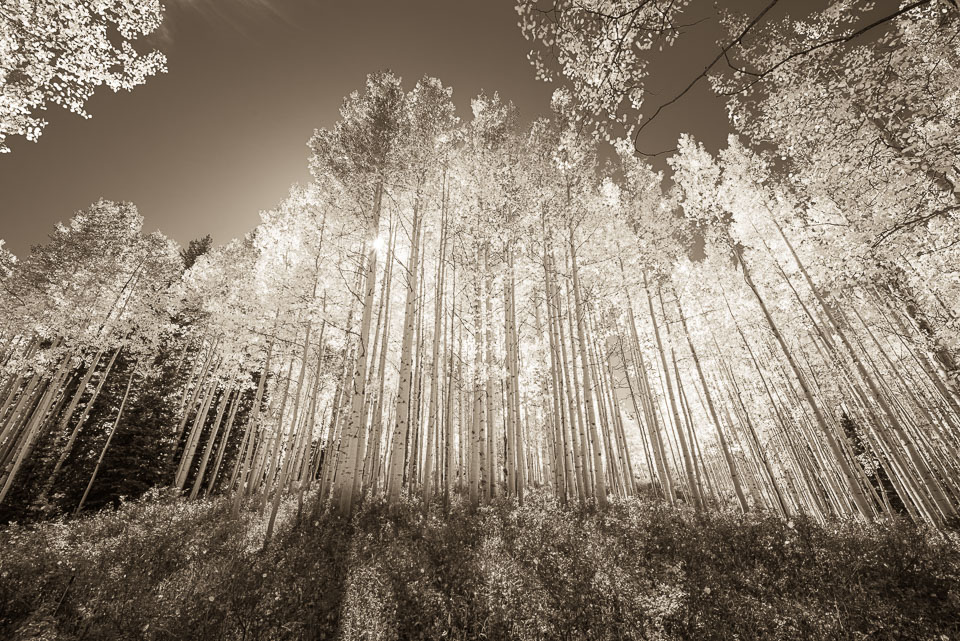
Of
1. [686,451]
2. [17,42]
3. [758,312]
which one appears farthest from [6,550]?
[758,312]

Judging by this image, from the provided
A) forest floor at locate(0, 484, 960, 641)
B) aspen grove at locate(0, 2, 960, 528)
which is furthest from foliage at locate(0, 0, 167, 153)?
forest floor at locate(0, 484, 960, 641)

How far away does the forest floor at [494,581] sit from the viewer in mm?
3396

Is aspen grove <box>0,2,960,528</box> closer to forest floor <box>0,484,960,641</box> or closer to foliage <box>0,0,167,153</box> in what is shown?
forest floor <box>0,484,960,641</box>

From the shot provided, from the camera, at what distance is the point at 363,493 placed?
28.8ft

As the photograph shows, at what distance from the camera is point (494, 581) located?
13.9 ft

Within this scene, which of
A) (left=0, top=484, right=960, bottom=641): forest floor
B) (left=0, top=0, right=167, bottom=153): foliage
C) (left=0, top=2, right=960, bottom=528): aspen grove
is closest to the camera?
(left=0, top=484, right=960, bottom=641): forest floor

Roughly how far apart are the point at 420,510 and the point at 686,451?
6692 millimetres

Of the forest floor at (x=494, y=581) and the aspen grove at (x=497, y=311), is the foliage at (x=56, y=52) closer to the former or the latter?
the aspen grove at (x=497, y=311)

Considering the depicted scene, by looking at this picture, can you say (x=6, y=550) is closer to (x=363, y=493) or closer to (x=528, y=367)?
(x=363, y=493)

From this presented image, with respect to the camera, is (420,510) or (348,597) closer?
(348,597)

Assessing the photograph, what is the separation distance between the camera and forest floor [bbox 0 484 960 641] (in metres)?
3.40

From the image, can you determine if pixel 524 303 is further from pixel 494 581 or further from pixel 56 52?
pixel 56 52

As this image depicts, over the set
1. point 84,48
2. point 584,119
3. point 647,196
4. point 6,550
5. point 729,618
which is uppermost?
point 647,196

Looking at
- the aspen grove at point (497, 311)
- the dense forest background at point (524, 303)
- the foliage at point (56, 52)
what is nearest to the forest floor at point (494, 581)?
the dense forest background at point (524, 303)
